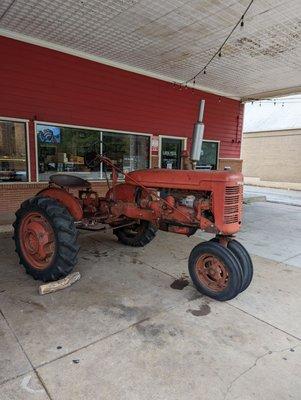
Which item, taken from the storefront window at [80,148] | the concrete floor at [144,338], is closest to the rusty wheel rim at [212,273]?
the concrete floor at [144,338]

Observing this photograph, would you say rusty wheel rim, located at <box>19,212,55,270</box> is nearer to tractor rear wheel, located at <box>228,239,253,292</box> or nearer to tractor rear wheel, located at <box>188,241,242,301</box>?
tractor rear wheel, located at <box>188,241,242,301</box>

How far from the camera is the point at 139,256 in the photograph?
428 centimetres

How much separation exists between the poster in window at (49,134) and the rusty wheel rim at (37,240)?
2881 millimetres

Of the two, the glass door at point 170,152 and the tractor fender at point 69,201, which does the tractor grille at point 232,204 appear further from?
the glass door at point 170,152

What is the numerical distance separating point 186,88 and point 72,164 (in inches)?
161

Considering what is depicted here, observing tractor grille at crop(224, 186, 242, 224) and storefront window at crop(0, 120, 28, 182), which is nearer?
tractor grille at crop(224, 186, 242, 224)

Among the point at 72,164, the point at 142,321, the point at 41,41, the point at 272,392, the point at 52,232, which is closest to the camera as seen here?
the point at 272,392

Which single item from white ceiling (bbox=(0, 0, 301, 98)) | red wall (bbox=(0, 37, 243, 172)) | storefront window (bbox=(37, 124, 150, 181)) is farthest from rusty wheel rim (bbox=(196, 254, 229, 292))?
red wall (bbox=(0, 37, 243, 172))

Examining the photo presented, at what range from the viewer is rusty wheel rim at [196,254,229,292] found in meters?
2.99

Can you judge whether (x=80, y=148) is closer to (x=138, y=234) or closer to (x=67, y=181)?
(x=67, y=181)

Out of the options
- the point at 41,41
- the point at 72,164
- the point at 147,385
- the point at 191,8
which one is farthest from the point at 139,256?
the point at 41,41

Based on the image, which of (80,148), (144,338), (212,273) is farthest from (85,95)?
(144,338)

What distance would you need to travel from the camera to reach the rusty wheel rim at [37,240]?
3.34 metres

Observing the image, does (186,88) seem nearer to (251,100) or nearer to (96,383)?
(251,100)
